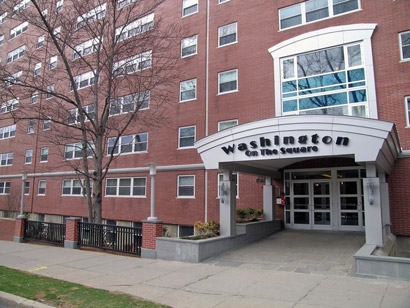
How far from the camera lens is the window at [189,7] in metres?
21.9

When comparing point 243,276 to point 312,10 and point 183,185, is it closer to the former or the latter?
point 183,185

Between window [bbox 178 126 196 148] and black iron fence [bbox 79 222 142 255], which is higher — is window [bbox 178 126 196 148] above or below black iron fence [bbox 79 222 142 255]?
above

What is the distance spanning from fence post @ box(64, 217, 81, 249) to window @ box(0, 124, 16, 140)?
23730 mm

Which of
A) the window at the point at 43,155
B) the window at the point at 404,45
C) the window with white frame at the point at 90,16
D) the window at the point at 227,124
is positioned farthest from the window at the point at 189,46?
A: the window at the point at 43,155

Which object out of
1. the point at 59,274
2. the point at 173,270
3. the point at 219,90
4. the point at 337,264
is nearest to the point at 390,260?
the point at 337,264

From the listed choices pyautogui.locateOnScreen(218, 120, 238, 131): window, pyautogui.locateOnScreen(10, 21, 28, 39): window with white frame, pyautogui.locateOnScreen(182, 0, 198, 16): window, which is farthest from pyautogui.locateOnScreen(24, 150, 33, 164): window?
pyautogui.locateOnScreen(218, 120, 238, 131): window

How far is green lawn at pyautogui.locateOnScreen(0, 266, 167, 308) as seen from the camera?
651 centimetres

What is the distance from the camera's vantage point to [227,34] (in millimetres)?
20312

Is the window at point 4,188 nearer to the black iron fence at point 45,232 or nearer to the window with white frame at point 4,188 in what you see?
the window with white frame at point 4,188

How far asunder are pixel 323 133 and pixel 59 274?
27.4 ft

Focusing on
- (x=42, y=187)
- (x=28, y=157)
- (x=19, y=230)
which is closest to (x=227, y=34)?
(x=19, y=230)

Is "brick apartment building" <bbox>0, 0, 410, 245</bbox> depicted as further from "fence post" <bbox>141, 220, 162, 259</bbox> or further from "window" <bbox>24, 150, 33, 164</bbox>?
"window" <bbox>24, 150, 33, 164</bbox>

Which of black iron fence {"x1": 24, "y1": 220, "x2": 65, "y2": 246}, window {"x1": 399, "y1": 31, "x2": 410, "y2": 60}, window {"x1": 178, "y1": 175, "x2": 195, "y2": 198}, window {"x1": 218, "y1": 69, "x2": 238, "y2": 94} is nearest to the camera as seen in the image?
window {"x1": 399, "y1": 31, "x2": 410, "y2": 60}

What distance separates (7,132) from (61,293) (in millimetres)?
32650
